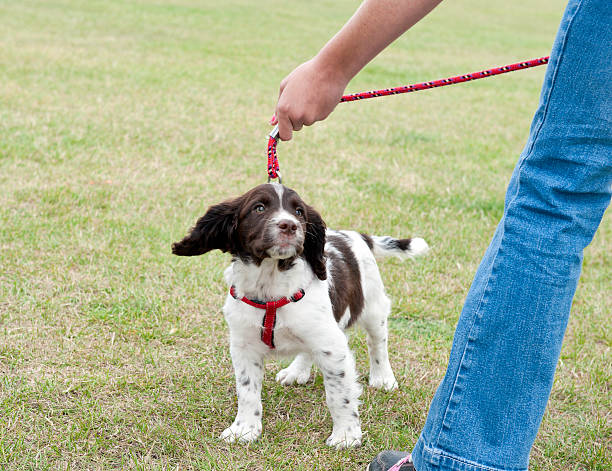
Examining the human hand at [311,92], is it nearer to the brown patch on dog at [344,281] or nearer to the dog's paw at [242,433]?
the brown patch on dog at [344,281]

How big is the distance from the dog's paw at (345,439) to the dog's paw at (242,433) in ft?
0.97

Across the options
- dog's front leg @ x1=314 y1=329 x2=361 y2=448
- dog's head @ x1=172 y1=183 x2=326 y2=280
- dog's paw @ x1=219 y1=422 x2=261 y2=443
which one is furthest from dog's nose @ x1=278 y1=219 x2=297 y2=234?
dog's paw @ x1=219 y1=422 x2=261 y2=443

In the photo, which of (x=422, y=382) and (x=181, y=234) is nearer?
(x=422, y=382)

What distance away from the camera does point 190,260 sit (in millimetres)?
4781

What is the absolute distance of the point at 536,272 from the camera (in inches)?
72.8

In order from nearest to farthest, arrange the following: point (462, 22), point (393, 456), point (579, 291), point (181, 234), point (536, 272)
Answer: point (536, 272)
point (393, 456)
point (579, 291)
point (181, 234)
point (462, 22)

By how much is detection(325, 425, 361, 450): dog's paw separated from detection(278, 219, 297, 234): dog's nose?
0.88m

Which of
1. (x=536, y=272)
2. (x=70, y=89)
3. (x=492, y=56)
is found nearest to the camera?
(x=536, y=272)

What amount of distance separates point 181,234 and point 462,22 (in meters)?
21.9

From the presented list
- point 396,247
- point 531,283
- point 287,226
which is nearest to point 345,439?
point 287,226

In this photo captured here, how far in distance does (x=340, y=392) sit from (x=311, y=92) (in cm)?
137

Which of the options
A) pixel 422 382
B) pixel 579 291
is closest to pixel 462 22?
pixel 579 291

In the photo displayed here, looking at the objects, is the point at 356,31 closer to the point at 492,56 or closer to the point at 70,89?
the point at 70,89

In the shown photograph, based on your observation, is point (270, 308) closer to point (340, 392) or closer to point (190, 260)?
point (340, 392)
